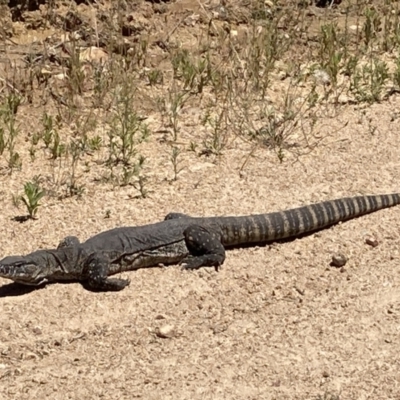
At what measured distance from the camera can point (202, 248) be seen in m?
7.60

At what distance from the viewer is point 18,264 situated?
7.00 metres

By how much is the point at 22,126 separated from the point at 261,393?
471cm

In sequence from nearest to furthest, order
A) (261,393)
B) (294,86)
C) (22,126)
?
(261,393) → (22,126) → (294,86)

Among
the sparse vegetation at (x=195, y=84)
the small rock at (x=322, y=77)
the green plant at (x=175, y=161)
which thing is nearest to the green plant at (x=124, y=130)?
the sparse vegetation at (x=195, y=84)

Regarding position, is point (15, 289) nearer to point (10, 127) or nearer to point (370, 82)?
point (10, 127)

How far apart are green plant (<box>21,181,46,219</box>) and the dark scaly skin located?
1.93 feet

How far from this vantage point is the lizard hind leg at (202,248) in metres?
7.48

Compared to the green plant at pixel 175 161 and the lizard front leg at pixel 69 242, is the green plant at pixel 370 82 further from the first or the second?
the lizard front leg at pixel 69 242

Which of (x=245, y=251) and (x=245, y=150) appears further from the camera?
(x=245, y=150)

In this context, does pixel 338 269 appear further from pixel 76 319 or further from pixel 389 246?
pixel 76 319

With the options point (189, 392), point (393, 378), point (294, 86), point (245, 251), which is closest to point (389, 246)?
point (245, 251)

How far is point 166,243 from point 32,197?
47.7 inches

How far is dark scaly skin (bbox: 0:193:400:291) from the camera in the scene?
7.16 meters

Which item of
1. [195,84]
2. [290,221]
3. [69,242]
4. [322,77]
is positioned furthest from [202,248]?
[322,77]
